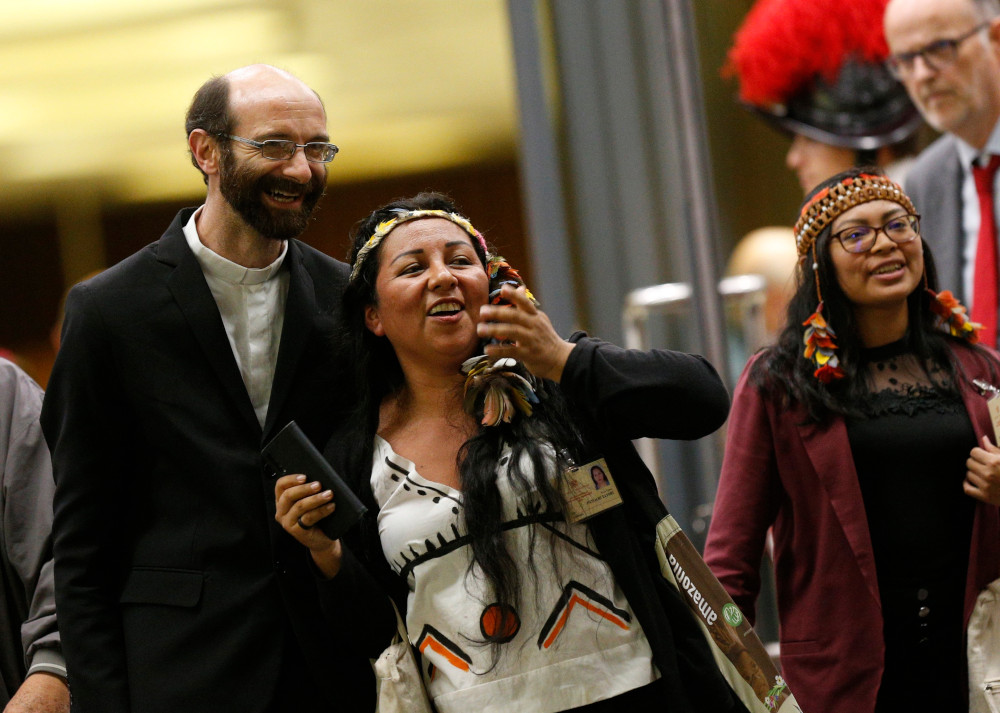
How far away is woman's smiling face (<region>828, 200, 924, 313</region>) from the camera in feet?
10.1

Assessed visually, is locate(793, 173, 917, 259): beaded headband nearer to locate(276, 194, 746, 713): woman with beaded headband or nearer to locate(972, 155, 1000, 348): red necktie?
locate(276, 194, 746, 713): woman with beaded headband

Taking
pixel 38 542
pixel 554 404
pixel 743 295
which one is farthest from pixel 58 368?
pixel 743 295

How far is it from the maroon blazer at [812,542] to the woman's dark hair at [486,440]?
2.36 feet

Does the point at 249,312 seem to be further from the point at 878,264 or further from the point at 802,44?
the point at 802,44

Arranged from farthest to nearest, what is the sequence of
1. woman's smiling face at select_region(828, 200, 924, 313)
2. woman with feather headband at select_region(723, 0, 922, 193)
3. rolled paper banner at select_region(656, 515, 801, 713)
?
woman with feather headband at select_region(723, 0, 922, 193) < woman's smiling face at select_region(828, 200, 924, 313) < rolled paper banner at select_region(656, 515, 801, 713)

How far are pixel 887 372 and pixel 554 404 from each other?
97 centimetres

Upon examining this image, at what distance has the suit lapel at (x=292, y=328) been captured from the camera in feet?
8.97

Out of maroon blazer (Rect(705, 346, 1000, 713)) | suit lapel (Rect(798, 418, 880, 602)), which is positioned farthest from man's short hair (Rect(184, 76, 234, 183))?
suit lapel (Rect(798, 418, 880, 602))

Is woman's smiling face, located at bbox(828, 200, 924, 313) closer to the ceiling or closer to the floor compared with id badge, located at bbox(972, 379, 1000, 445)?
closer to the ceiling

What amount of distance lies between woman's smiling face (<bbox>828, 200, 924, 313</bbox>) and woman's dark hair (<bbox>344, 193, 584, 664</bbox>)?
898 millimetres

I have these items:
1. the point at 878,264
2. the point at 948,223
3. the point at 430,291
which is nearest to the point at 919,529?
the point at 878,264

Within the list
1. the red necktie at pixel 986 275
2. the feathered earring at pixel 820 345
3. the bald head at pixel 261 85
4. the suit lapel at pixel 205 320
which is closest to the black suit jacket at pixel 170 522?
the suit lapel at pixel 205 320

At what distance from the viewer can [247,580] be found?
8.77ft

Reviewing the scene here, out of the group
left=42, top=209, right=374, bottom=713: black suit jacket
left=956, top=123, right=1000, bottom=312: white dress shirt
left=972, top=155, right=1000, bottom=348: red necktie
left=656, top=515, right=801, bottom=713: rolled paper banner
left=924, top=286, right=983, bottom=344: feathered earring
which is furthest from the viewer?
left=956, top=123, right=1000, bottom=312: white dress shirt
